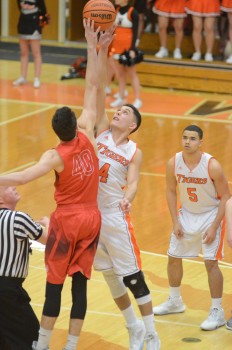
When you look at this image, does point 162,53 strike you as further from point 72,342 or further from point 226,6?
point 72,342

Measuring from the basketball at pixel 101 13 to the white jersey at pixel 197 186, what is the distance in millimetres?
1357

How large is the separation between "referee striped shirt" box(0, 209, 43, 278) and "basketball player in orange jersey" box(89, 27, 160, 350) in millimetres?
857

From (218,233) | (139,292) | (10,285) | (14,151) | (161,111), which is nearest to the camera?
(10,285)

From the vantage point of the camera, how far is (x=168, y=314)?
7.95 metres

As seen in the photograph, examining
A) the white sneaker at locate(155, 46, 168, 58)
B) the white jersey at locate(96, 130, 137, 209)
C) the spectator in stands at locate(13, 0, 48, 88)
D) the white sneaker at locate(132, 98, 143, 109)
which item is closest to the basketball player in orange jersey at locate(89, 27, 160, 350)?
the white jersey at locate(96, 130, 137, 209)

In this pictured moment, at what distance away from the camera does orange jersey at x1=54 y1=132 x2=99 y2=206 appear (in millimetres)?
6520

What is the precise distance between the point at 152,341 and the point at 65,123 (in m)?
1.87

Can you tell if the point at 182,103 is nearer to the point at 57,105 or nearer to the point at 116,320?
the point at 57,105

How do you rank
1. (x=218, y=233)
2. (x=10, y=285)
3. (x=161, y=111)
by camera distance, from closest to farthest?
(x=10, y=285) → (x=218, y=233) → (x=161, y=111)

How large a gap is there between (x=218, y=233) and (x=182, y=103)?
360 inches

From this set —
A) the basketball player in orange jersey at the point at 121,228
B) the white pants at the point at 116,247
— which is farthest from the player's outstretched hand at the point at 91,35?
the white pants at the point at 116,247

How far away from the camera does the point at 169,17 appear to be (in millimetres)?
18516

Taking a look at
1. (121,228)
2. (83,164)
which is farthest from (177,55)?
(83,164)

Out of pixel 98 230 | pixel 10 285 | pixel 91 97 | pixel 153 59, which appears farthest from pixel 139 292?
pixel 153 59
